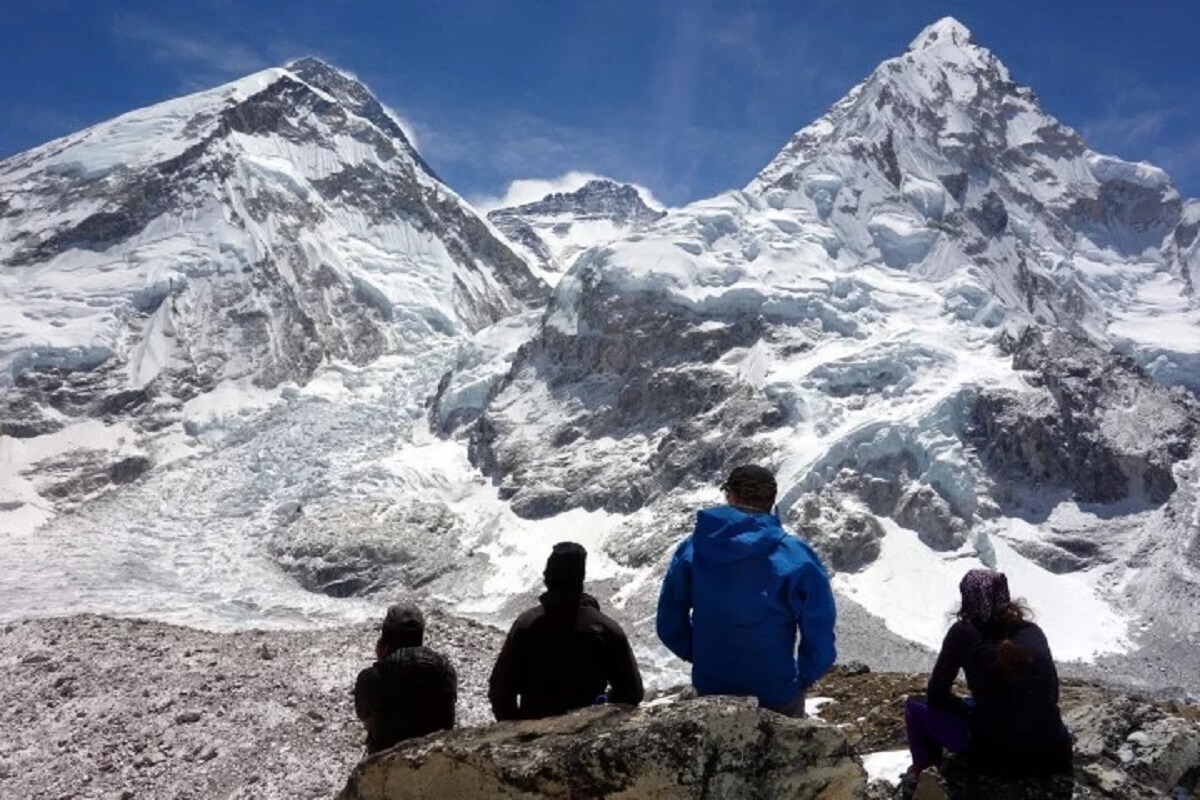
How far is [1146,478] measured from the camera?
11469 cm

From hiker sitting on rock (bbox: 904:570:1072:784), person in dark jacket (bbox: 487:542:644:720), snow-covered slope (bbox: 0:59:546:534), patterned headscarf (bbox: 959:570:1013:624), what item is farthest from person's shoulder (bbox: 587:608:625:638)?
snow-covered slope (bbox: 0:59:546:534)

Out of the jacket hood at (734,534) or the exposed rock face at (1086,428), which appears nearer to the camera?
the jacket hood at (734,534)

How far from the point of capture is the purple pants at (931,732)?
738 cm

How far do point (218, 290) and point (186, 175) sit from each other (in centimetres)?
3202

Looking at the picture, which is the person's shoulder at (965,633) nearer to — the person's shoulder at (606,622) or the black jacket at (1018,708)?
the black jacket at (1018,708)

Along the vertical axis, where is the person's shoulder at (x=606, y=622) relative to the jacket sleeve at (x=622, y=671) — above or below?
above

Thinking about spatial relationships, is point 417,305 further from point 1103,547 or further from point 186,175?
point 1103,547

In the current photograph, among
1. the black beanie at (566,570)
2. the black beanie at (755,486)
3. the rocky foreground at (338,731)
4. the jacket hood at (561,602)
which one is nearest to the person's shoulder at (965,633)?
the rocky foreground at (338,731)

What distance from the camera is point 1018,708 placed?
682 centimetres

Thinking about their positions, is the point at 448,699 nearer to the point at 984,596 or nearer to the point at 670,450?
the point at 984,596

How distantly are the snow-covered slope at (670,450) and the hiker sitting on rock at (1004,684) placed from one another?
62.1 meters

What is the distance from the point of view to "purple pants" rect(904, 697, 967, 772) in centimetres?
738

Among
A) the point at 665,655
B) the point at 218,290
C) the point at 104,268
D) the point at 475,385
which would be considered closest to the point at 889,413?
the point at 665,655

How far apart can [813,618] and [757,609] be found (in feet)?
1.31
